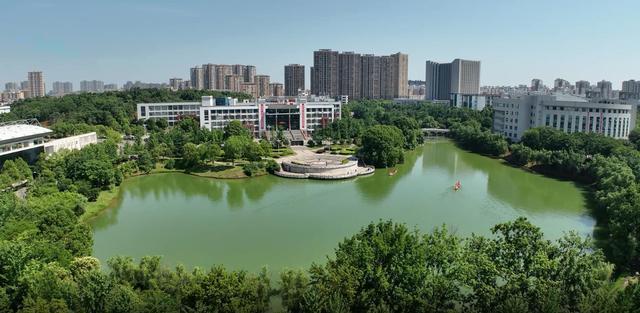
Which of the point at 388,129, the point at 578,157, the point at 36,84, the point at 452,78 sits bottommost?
the point at 578,157

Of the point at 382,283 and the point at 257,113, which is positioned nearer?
the point at 382,283

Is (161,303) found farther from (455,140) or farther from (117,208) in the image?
(455,140)

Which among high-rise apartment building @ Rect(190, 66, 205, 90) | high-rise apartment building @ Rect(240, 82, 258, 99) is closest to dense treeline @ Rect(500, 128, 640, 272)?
high-rise apartment building @ Rect(240, 82, 258, 99)

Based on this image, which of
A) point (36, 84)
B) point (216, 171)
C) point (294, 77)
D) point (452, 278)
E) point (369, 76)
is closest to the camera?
point (452, 278)

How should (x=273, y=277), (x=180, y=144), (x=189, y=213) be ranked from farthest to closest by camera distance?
(x=180, y=144), (x=189, y=213), (x=273, y=277)

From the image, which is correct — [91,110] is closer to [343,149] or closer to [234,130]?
[234,130]

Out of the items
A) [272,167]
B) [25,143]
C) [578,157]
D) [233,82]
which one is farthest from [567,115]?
[233,82]

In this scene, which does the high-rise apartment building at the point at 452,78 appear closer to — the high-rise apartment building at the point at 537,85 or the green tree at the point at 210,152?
the high-rise apartment building at the point at 537,85

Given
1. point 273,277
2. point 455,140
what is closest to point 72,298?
point 273,277
